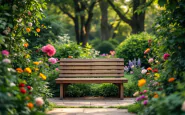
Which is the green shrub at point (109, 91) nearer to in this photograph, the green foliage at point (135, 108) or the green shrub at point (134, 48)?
the green foliage at point (135, 108)

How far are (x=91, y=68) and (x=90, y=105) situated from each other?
1688 millimetres

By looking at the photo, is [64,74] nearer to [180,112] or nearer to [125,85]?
[125,85]

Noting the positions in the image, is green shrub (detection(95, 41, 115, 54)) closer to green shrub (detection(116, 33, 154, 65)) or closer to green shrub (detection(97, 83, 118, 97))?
green shrub (detection(116, 33, 154, 65))

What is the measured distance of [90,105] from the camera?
23.2 feet

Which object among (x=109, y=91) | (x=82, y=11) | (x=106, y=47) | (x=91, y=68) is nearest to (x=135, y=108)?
(x=109, y=91)

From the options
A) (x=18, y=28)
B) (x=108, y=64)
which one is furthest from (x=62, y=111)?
(x=108, y=64)

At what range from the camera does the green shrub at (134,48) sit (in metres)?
13.6

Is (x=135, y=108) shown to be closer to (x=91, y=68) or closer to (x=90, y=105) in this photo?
(x=90, y=105)

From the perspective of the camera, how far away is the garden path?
6160 mm

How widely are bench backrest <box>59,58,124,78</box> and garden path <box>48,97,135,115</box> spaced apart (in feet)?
2.27

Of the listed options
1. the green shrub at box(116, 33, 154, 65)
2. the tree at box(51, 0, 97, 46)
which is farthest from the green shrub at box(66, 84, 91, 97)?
the tree at box(51, 0, 97, 46)

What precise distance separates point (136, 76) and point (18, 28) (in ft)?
11.9

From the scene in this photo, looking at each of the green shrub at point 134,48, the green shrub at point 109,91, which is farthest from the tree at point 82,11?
the green shrub at point 109,91

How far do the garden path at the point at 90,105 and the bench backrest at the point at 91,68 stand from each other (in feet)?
2.27
